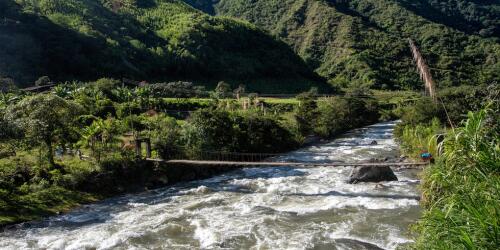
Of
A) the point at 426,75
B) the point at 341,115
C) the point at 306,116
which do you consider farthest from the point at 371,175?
the point at 341,115

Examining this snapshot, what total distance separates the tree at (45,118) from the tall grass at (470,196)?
18.7 m

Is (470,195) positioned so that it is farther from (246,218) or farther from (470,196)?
(246,218)

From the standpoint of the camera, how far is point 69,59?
6116 cm

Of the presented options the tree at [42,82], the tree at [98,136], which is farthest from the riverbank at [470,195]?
the tree at [42,82]

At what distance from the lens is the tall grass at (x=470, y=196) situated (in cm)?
493

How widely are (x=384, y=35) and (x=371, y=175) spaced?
89010mm

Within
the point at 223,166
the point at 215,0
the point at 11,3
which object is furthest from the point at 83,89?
the point at 215,0

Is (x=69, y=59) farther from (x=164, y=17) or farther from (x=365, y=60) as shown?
(x=365, y=60)

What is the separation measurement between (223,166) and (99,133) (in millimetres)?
7346

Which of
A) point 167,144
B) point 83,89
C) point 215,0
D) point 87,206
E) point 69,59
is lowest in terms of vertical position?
point 87,206

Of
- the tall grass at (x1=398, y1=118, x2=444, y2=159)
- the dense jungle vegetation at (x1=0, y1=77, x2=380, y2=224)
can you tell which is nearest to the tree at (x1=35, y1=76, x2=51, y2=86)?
the dense jungle vegetation at (x1=0, y1=77, x2=380, y2=224)

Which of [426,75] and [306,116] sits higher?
[426,75]

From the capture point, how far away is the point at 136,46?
74.2m

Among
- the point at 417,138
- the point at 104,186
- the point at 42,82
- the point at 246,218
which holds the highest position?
the point at 42,82
